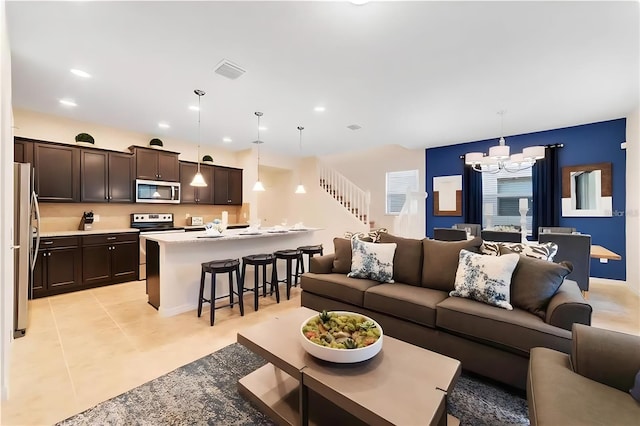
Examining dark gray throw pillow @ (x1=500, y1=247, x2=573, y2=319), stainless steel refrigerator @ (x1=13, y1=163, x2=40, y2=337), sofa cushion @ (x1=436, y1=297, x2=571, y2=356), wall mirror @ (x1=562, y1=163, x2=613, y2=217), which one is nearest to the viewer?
sofa cushion @ (x1=436, y1=297, x2=571, y2=356)

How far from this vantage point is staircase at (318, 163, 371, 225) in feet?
22.6

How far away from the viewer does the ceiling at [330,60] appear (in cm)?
216

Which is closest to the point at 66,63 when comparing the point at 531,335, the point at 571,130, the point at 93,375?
the point at 93,375

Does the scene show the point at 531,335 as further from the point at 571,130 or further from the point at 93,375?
the point at 571,130

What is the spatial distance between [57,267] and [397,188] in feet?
23.3

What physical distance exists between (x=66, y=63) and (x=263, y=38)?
215 centimetres

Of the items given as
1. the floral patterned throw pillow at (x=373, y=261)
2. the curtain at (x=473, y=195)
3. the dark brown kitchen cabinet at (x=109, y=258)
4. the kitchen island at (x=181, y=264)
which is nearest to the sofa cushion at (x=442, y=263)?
the floral patterned throw pillow at (x=373, y=261)

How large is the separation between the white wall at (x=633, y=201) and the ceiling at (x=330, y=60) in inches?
12.7

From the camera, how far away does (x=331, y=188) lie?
755 cm

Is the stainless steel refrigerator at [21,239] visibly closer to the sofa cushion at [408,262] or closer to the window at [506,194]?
the sofa cushion at [408,262]

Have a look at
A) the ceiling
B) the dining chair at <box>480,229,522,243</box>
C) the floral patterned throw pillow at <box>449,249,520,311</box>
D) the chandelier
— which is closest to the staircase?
the ceiling

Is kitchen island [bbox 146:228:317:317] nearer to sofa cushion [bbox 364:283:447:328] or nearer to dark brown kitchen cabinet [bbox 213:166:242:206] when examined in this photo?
sofa cushion [bbox 364:283:447:328]

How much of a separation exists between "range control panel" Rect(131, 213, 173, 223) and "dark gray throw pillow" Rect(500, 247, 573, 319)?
5.83 meters

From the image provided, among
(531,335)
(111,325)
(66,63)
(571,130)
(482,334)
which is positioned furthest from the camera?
(571,130)
